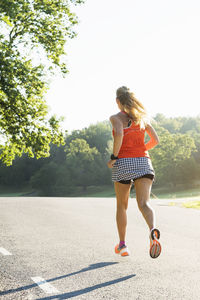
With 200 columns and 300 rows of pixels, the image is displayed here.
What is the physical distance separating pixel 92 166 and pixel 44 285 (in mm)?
73088

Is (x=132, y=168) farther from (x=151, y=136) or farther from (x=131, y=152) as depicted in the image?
→ (x=151, y=136)

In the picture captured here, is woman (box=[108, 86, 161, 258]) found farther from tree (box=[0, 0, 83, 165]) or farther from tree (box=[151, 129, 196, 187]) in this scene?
tree (box=[151, 129, 196, 187])

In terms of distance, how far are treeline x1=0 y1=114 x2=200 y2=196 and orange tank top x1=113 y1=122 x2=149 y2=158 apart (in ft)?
186

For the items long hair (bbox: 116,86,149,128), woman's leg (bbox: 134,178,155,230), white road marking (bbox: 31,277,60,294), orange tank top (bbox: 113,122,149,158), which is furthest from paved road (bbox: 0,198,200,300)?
long hair (bbox: 116,86,149,128)

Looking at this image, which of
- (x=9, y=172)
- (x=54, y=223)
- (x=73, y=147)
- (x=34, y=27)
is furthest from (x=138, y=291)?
(x=9, y=172)

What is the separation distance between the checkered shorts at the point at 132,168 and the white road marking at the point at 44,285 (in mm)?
1403

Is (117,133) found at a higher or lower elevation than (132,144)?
higher

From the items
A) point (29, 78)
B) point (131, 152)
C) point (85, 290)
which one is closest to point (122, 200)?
point (131, 152)

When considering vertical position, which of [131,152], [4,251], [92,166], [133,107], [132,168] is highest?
[133,107]

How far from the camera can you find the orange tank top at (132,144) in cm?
447

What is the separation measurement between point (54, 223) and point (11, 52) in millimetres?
8804

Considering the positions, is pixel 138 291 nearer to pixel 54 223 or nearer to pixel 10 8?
pixel 54 223

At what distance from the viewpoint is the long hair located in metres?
4.47

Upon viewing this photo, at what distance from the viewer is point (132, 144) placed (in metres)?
4.49
